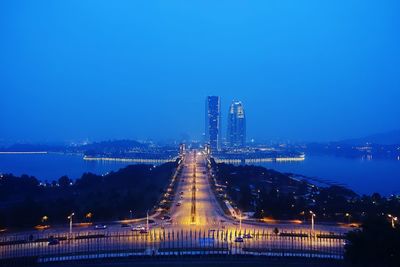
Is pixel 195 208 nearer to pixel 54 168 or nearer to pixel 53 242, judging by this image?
pixel 53 242

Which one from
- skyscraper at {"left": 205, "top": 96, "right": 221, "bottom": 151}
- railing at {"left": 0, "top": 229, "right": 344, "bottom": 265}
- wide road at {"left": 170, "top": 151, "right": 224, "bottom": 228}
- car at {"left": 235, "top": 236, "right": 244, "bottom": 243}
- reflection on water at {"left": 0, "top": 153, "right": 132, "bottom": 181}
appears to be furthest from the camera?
skyscraper at {"left": 205, "top": 96, "right": 221, "bottom": 151}

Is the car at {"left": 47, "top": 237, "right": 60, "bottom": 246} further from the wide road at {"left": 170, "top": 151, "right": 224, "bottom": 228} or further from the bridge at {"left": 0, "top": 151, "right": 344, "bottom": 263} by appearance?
the wide road at {"left": 170, "top": 151, "right": 224, "bottom": 228}

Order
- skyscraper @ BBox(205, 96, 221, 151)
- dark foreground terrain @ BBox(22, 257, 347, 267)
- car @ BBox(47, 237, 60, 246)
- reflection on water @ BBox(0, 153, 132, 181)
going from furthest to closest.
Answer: skyscraper @ BBox(205, 96, 221, 151) < reflection on water @ BBox(0, 153, 132, 181) < car @ BBox(47, 237, 60, 246) < dark foreground terrain @ BBox(22, 257, 347, 267)

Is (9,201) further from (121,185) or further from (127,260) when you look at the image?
(127,260)

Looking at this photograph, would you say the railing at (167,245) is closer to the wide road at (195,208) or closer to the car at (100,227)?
the car at (100,227)

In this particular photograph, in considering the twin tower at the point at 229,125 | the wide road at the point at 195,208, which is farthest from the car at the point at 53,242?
the twin tower at the point at 229,125

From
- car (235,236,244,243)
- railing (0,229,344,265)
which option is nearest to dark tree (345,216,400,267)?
railing (0,229,344,265)

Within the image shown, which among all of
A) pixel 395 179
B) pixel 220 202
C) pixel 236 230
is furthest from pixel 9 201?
pixel 395 179
